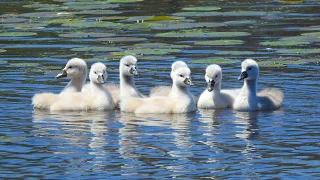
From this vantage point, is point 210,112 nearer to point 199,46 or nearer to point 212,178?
point 212,178

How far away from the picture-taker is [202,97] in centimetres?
1588

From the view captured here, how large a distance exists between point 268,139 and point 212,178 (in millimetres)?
2093

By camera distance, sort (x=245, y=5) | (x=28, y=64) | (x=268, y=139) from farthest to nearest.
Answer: (x=245, y=5) → (x=28, y=64) → (x=268, y=139)

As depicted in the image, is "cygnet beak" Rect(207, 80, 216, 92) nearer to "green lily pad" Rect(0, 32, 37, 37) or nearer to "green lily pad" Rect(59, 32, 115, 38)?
"green lily pad" Rect(59, 32, 115, 38)

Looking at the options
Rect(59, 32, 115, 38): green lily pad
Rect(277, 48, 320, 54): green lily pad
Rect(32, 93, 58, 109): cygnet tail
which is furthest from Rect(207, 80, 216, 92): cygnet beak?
Rect(59, 32, 115, 38): green lily pad

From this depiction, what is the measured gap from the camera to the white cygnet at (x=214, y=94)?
15.7 m

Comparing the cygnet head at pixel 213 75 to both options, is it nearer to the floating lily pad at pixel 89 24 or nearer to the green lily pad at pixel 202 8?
the floating lily pad at pixel 89 24

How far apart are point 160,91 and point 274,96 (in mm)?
1536

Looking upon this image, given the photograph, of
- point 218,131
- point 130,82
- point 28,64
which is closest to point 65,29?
point 28,64

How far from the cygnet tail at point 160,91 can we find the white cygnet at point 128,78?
0.16 m

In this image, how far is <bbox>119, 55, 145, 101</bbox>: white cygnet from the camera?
1586 cm

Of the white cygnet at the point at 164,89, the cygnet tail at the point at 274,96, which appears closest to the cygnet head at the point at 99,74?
the white cygnet at the point at 164,89

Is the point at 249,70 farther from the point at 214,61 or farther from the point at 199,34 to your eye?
the point at 199,34

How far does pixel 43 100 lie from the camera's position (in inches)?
616
